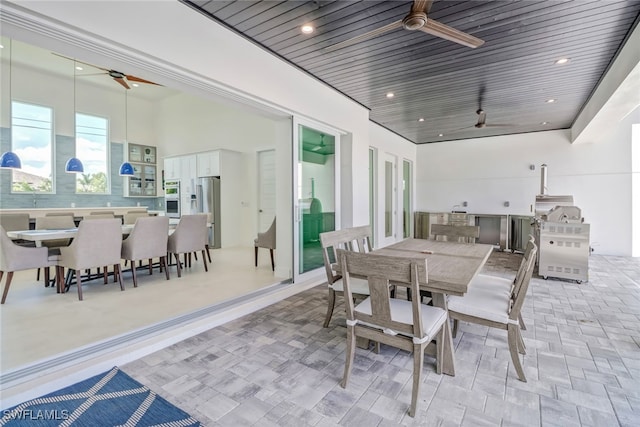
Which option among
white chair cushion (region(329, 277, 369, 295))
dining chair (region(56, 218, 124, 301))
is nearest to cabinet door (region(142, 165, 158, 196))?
dining chair (region(56, 218, 124, 301))

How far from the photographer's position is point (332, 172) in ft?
15.4

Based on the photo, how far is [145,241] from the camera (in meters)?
3.86

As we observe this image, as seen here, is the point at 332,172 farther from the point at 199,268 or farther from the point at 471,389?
the point at 471,389

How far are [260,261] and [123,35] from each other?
3.91 metres

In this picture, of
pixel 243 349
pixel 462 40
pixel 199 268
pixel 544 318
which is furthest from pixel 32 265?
pixel 544 318

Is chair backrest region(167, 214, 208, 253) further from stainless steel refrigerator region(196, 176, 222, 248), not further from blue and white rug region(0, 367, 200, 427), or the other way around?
Result: blue and white rug region(0, 367, 200, 427)

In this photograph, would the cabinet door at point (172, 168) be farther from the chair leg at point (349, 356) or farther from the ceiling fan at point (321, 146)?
the chair leg at point (349, 356)

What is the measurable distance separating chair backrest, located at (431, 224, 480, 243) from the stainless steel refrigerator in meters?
4.97

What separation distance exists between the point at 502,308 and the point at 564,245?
3253 millimetres

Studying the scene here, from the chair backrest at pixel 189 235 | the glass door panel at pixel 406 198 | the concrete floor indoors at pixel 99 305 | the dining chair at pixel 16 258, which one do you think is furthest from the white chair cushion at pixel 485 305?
the glass door panel at pixel 406 198

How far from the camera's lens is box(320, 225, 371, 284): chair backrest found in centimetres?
261

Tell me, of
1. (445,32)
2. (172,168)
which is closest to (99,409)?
(445,32)

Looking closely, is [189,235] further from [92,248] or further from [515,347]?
[515,347]

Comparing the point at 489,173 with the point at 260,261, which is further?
the point at 489,173
